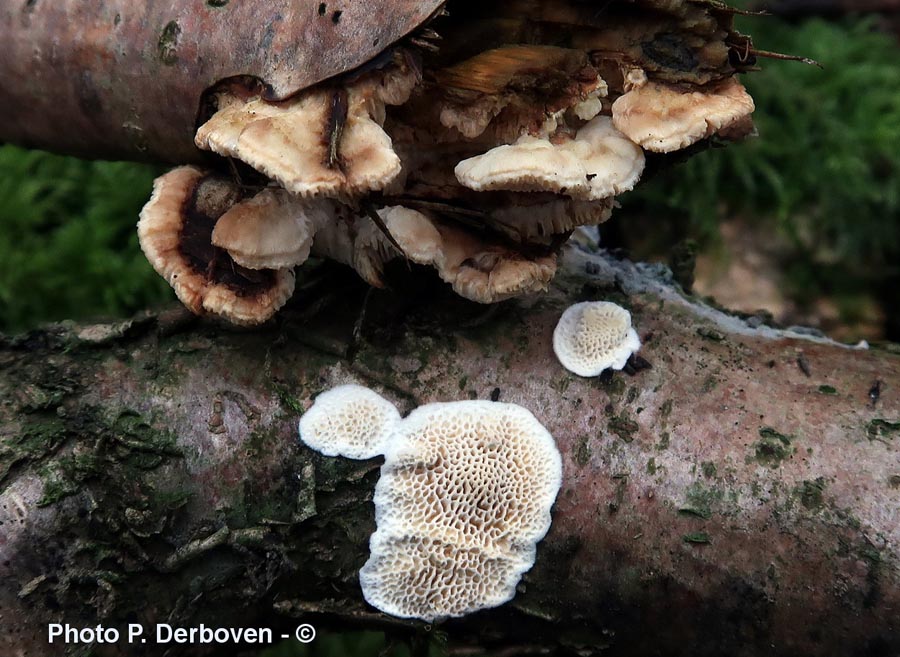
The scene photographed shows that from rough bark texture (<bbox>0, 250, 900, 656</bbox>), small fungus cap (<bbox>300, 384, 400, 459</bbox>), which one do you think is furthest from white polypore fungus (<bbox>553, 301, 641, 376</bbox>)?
small fungus cap (<bbox>300, 384, 400, 459</bbox>)

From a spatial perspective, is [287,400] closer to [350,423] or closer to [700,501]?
[350,423]

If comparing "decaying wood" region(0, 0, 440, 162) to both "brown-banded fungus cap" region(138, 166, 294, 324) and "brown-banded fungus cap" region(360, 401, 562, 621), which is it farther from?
"brown-banded fungus cap" region(360, 401, 562, 621)

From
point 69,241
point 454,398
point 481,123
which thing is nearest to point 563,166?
point 481,123

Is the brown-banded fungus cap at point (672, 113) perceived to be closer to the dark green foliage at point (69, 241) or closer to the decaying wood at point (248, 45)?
the decaying wood at point (248, 45)

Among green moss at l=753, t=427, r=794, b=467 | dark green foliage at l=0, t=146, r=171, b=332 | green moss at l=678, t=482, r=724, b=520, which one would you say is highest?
green moss at l=753, t=427, r=794, b=467

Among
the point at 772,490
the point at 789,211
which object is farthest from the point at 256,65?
the point at 789,211

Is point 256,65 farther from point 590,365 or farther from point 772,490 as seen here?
point 772,490

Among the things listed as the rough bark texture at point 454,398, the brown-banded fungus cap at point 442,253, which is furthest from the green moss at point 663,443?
the brown-banded fungus cap at point 442,253
